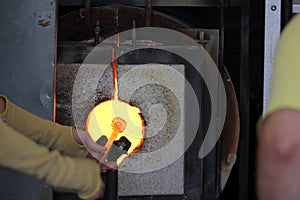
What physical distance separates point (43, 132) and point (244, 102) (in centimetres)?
71

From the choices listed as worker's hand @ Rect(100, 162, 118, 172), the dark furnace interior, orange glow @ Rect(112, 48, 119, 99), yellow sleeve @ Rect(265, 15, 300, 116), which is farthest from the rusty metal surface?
yellow sleeve @ Rect(265, 15, 300, 116)

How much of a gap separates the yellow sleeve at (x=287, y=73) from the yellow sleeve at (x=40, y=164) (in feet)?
2.25

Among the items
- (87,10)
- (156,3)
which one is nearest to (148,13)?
(156,3)

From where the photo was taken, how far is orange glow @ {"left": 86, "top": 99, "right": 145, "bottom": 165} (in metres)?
1.92

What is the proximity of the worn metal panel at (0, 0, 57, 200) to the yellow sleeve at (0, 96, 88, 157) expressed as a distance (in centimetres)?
25

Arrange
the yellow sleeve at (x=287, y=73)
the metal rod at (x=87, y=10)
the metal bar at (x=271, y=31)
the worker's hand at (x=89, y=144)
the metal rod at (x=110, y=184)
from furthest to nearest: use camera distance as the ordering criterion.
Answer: the metal rod at (x=87, y=10) → the metal bar at (x=271, y=31) → the metal rod at (x=110, y=184) → the worker's hand at (x=89, y=144) → the yellow sleeve at (x=287, y=73)

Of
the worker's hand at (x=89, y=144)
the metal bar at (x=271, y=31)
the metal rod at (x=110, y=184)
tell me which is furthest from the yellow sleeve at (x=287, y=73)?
the metal bar at (x=271, y=31)

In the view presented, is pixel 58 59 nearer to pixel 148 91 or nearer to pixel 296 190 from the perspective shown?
pixel 148 91

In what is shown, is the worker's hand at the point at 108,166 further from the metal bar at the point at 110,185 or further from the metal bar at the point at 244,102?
the metal bar at the point at 244,102

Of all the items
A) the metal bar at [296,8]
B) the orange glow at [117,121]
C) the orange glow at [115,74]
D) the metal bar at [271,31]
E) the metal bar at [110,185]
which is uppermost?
the metal bar at [296,8]

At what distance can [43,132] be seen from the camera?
1625mm

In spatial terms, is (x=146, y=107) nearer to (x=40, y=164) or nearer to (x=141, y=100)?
(x=141, y=100)

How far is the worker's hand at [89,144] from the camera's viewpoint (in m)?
1.58

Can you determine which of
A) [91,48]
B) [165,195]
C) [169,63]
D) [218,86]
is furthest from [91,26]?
[165,195]
